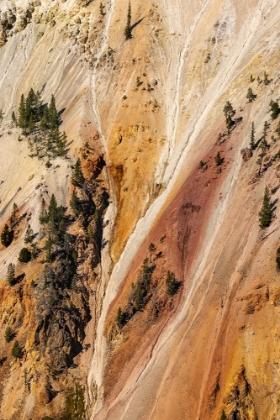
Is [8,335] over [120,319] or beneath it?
over

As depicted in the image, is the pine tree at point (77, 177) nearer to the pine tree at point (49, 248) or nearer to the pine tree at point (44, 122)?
the pine tree at point (49, 248)

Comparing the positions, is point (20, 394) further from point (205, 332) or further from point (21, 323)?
point (205, 332)

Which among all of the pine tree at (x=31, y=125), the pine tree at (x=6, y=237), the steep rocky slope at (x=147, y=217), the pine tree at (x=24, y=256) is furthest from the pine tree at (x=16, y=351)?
the pine tree at (x=31, y=125)

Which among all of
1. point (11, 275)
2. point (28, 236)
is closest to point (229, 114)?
point (28, 236)

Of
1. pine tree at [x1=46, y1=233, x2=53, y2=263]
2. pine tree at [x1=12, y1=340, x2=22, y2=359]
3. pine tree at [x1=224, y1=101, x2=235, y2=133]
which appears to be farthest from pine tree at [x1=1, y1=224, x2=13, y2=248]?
pine tree at [x1=224, y1=101, x2=235, y2=133]

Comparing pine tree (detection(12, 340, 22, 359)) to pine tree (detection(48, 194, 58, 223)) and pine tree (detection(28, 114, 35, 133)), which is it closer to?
pine tree (detection(48, 194, 58, 223))

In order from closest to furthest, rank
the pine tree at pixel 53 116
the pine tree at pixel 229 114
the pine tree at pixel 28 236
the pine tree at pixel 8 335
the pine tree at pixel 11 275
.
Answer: the pine tree at pixel 8 335 < the pine tree at pixel 11 275 < the pine tree at pixel 28 236 < the pine tree at pixel 229 114 < the pine tree at pixel 53 116

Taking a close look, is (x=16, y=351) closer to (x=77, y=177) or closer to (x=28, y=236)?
(x=28, y=236)
